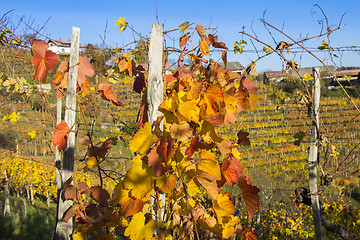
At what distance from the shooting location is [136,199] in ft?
3.21

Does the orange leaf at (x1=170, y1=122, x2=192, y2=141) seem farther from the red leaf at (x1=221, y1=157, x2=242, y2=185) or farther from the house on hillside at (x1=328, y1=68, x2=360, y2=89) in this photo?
the house on hillside at (x1=328, y1=68, x2=360, y2=89)

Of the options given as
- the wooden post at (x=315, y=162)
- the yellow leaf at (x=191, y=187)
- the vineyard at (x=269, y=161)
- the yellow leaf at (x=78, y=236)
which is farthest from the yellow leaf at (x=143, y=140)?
the vineyard at (x=269, y=161)

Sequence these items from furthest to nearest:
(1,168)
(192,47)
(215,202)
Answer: (1,168), (192,47), (215,202)

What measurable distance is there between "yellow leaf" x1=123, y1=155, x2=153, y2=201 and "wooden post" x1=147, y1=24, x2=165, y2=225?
0.18 m

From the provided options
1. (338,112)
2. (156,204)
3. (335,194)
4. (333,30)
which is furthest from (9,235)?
(338,112)

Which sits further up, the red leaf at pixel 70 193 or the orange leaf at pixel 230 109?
the orange leaf at pixel 230 109

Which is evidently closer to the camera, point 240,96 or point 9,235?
point 240,96

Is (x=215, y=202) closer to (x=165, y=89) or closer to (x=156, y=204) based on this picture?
(x=156, y=204)

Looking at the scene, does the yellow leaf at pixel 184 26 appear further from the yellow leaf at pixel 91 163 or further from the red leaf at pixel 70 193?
the red leaf at pixel 70 193

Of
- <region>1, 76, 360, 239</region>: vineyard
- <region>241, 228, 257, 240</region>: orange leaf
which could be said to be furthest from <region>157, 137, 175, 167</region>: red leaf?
<region>1, 76, 360, 239</region>: vineyard

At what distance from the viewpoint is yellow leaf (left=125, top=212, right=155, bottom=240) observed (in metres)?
0.99

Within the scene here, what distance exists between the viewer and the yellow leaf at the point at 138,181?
93 centimetres

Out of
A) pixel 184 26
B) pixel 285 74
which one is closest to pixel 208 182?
pixel 184 26

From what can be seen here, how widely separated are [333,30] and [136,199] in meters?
2.02
